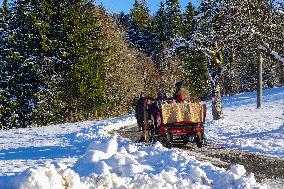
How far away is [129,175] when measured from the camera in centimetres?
Answer: 944

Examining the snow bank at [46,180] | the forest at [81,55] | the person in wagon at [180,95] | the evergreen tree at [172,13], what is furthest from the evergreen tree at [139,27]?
the snow bank at [46,180]

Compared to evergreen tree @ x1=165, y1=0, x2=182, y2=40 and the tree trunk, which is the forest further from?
evergreen tree @ x1=165, y1=0, x2=182, y2=40

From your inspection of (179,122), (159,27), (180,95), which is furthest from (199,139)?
(159,27)

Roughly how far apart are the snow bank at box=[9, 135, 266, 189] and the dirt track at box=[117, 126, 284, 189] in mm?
1717

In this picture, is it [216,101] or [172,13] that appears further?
[172,13]

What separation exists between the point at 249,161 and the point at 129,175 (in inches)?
226

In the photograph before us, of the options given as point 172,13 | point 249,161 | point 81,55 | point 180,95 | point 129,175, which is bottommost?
point 249,161

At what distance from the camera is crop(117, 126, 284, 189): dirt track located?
1180 centimetres

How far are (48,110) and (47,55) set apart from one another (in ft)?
15.0

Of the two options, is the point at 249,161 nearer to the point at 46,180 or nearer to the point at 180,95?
the point at 180,95

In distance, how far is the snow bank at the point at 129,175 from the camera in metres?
8.08

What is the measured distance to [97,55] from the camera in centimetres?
4647

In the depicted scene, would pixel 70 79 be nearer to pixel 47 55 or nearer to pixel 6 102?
pixel 47 55

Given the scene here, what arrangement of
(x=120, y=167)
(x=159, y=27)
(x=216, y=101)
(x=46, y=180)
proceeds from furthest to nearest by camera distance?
(x=159, y=27) → (x=216, y=101) → (x=120, y=167) → (x=46, y=180)
